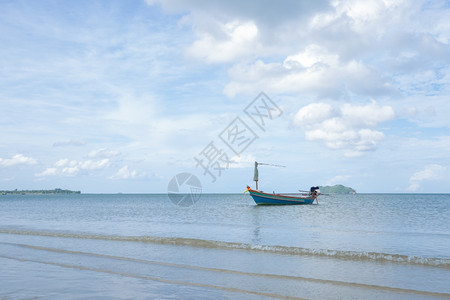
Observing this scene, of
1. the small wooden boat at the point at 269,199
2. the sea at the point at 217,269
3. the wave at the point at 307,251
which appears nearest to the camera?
the sea at the point at 217,269

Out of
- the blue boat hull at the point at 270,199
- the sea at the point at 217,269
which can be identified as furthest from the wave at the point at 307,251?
the blue boat hull at the point at 270,199

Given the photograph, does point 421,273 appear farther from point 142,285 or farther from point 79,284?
point 79,284

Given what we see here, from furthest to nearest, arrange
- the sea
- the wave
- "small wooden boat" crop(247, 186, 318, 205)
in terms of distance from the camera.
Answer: "small wooden boat" crop(247, 186, 318, 205) → the wave → the sea

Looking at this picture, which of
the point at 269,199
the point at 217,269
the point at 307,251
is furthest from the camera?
the point at 269,199

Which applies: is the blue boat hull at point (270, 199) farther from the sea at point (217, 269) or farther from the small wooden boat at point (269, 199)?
the sea at point (217, 269)

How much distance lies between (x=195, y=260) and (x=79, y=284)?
218 inches

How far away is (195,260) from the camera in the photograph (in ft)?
50.7

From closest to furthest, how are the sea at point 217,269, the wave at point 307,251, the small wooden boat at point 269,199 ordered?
the sea at point 217,269 → the wave at point 307,251 → the small wooden boat at point 269,199

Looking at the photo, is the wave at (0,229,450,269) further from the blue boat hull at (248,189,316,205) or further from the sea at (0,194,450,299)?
the blue boat hull at (248,189,316,205)

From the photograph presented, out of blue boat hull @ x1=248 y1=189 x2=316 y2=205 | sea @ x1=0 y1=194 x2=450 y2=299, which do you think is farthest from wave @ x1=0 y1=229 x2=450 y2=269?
blue boat hull @ x1=248 y1=189 x2=316 y2=205

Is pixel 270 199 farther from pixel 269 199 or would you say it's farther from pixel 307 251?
pixel 307 251

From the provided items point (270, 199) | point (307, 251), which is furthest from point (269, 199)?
point (307, 251)

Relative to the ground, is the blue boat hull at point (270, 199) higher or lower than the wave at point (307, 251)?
higher

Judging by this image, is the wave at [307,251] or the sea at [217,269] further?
the wave at [307,251]
